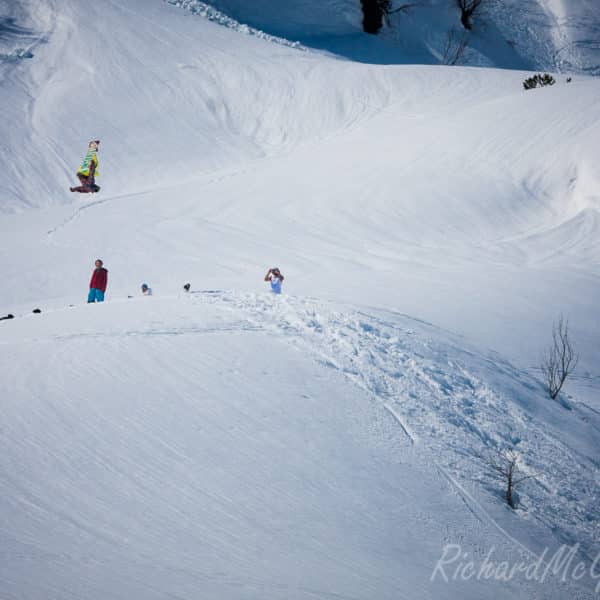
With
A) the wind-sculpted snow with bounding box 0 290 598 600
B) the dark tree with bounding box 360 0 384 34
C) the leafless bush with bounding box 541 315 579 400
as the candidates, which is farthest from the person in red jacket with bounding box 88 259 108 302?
the dark tree with bounding box 360 0 384 34

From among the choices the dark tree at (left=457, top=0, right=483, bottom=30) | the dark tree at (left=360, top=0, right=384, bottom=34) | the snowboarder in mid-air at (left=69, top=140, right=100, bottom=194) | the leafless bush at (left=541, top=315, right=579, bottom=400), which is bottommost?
the leafless bush at (left=541, top=315, right=579, bottom=400)

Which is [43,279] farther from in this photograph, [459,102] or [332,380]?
[459,102]

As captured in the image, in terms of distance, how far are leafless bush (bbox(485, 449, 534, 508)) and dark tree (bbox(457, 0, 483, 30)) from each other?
123 ft

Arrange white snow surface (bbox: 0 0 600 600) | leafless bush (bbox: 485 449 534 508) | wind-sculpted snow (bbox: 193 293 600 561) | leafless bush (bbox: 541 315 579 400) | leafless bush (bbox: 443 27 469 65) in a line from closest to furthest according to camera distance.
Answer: white snow surface (bbox: 0 0 600 600), leafless bush (bbox: 485 449 534 508), wind-sculpted snow (bbox: 193 293 600 561), leafless bush (bbox: 541 315 579 400), leafless bush (bbox: 443 27 469 65)

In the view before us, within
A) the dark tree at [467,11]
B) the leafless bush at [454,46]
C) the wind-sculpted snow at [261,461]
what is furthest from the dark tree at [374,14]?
the wind-sculpted snow at [261,461]

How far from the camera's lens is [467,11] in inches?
1359

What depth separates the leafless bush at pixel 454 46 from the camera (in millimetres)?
32406

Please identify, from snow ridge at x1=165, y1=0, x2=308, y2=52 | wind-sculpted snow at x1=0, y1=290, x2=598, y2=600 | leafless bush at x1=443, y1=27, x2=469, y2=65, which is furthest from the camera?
leafless bush at x1=443, y1=27, x2=469, y2=65

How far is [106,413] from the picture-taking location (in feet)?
11.1

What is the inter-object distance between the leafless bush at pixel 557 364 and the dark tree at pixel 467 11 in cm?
3378

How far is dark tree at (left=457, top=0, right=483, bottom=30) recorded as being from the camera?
34312 millimetres

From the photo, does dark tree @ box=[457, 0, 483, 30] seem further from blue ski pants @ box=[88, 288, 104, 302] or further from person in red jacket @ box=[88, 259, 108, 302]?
blue ski pants @ box=[88, 288, 104, 302]

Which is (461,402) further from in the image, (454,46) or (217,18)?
(454,46)

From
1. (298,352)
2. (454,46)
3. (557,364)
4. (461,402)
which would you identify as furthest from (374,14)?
(461,402)
